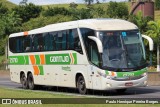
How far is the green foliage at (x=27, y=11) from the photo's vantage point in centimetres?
12256

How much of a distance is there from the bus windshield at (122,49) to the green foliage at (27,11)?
100 m

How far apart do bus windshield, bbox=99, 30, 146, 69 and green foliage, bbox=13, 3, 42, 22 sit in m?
100

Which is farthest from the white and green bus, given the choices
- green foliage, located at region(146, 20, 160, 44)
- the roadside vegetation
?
green foliage, located at region(146, 20, 160, 44)

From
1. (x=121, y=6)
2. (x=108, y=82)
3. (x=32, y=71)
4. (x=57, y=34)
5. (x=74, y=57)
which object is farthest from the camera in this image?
(x=121, y=6)

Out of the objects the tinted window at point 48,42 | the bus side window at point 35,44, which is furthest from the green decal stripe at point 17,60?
the bus side window at point 35,44

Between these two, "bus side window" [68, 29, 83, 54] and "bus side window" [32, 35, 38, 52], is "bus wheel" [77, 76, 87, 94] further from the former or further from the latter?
"bus side window" [32, 35, 38, 52]

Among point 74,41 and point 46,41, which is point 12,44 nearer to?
point 46,41

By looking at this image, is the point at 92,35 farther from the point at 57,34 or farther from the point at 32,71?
the point at 32,71

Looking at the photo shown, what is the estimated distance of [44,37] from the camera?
27594mm

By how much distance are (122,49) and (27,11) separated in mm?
102981

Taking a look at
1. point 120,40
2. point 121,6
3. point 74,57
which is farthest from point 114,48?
point 121,6

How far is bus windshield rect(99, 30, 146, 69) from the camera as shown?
22047 millimetres

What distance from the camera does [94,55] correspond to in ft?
74.3

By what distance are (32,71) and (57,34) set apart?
15.0 ft
